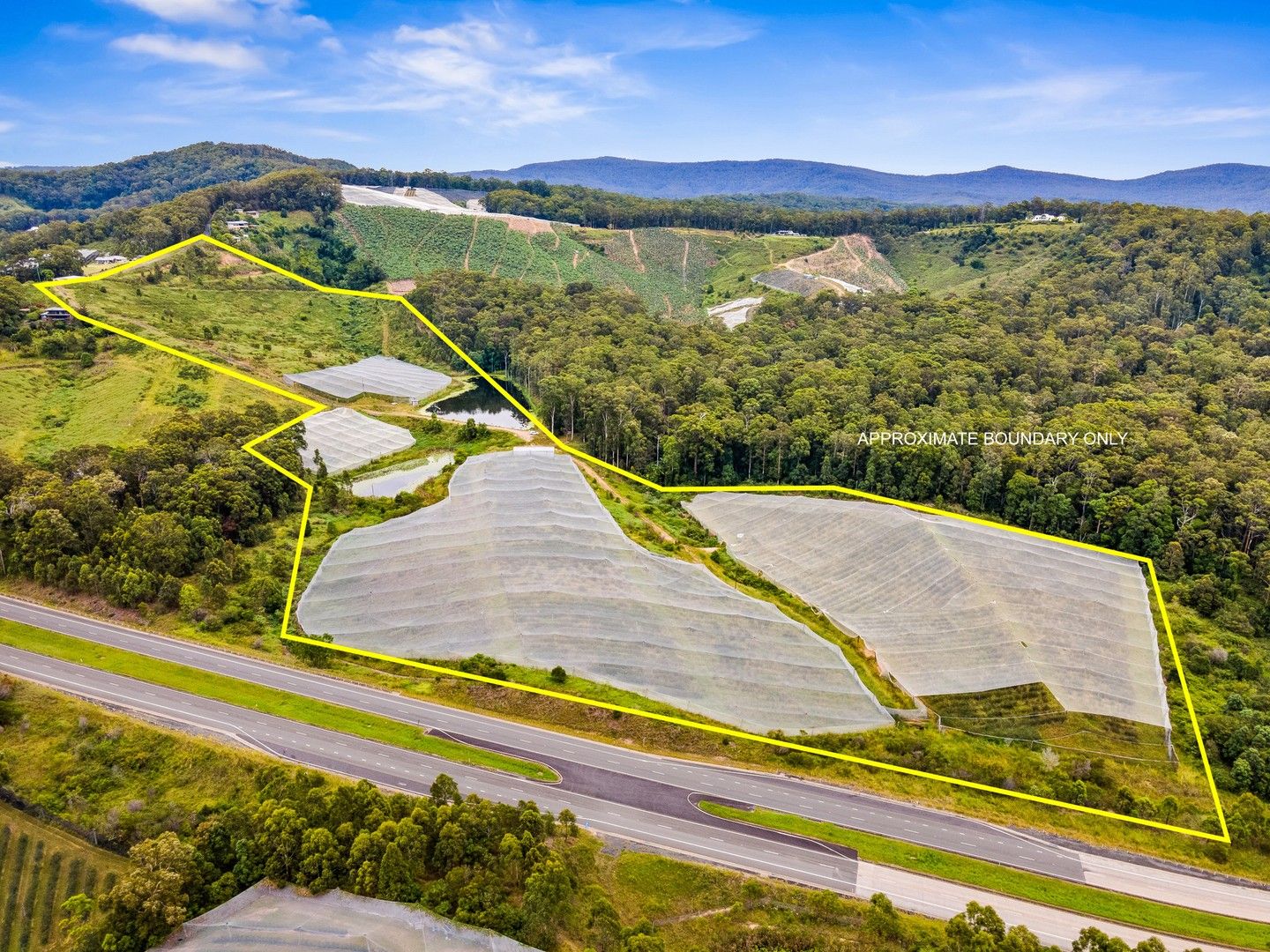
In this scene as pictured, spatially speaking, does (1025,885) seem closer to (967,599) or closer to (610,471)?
(967,599)

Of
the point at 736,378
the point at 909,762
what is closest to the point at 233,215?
the point at 736,378

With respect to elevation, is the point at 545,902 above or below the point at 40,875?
above

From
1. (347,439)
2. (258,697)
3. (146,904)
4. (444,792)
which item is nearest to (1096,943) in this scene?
(444,792)

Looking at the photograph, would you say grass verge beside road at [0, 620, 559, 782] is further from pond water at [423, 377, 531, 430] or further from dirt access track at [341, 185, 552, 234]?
dirt access track at [341, 185, 552, 234]

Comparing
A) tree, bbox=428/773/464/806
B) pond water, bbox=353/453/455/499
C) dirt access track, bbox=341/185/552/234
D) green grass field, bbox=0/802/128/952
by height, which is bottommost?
green grass field, bbox=0/802/128/952

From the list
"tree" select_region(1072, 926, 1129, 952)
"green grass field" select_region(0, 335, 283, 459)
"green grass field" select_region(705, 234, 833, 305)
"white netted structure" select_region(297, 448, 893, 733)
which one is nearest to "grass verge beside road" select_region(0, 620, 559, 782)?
"white netted structure" select_region(297, 448, 893, 733)
